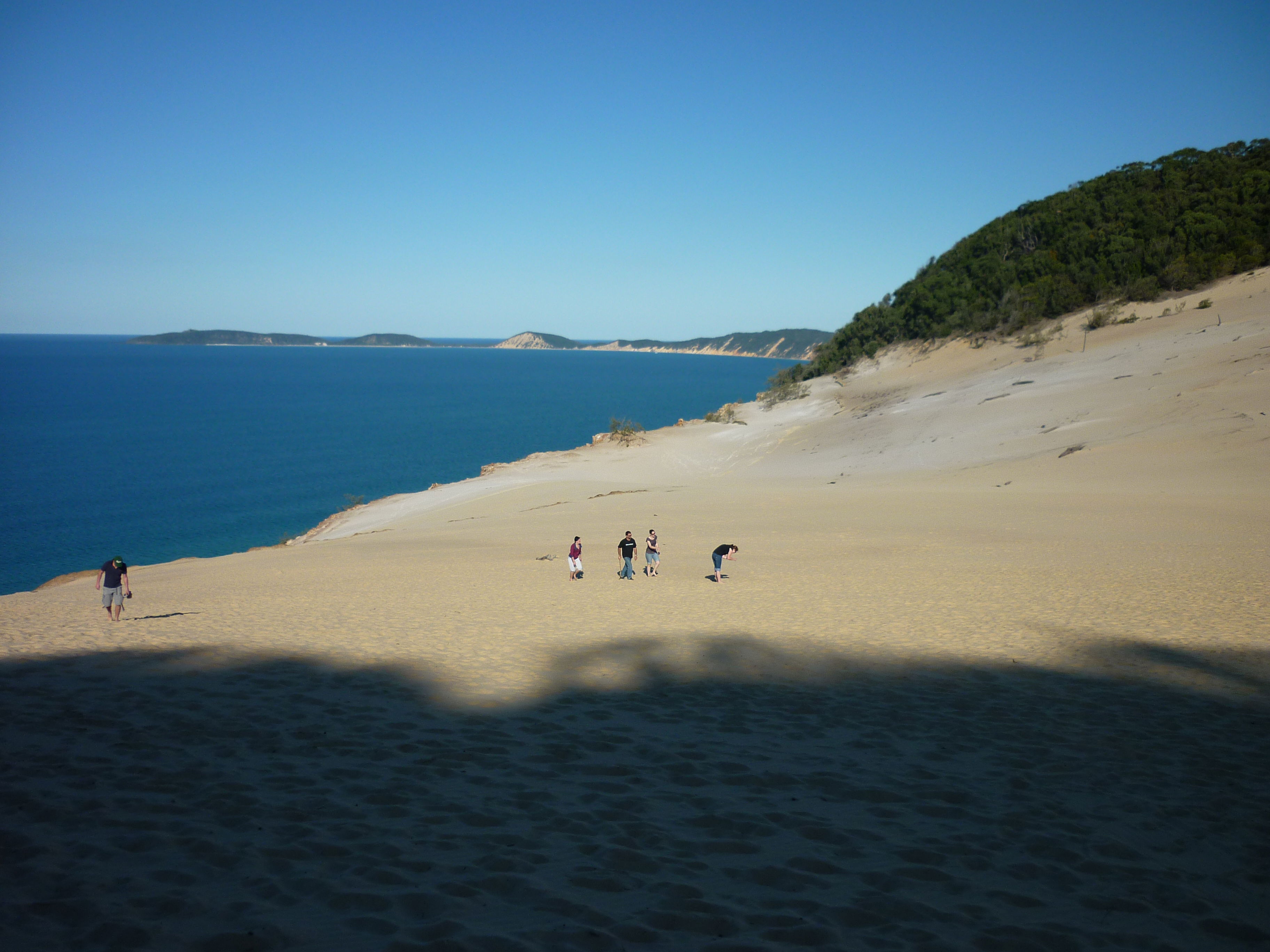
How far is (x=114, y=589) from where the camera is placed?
12391mm

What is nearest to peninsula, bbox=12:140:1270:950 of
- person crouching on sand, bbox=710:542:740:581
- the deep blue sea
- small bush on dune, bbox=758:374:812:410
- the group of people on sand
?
person crouching on sand, bbox=710:542:740:581

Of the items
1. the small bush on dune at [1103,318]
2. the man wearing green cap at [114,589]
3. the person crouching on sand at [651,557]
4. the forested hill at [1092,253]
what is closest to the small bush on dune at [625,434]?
the forested hill at [1092,253]

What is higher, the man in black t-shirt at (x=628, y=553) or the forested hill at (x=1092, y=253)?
the forested hill at (x=1092, y=253)

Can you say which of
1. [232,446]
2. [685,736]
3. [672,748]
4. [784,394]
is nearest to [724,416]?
[784,394]

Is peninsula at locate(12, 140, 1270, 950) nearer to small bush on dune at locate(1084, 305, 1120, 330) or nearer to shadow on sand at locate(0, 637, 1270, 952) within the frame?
shadow on sand at locate(0, 637, 1270, 952)

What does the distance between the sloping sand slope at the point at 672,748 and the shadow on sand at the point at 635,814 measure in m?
0.03

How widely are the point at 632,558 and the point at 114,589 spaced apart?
9.85 metres

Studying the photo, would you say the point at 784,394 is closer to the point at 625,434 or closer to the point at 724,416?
the point at 724,416

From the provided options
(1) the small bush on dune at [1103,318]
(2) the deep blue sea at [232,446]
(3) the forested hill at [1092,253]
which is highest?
(3) the forested hill at [1092,253]

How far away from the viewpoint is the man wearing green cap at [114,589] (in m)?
12.3

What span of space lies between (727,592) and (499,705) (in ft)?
23.8

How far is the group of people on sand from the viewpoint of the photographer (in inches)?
616

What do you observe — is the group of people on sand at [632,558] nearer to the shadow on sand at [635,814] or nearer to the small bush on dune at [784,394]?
the shadow on sand at [635,814]

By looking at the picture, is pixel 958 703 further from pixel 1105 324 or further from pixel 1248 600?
pixel 1105 324
